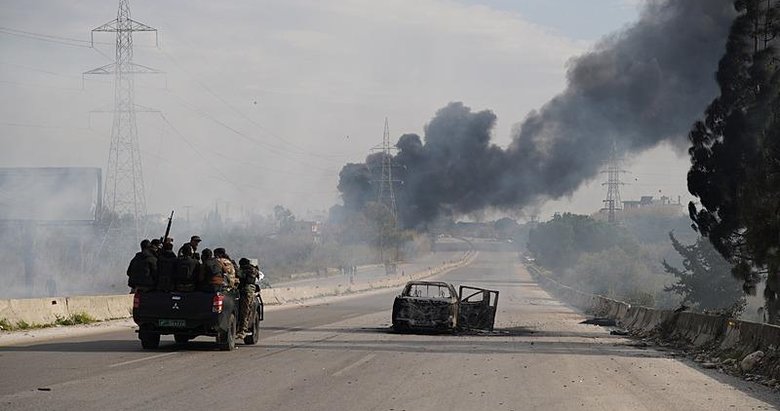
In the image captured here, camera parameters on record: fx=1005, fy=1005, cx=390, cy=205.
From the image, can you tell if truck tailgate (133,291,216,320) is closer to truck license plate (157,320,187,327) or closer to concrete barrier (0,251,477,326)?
truck license plate (157,320,187,327)

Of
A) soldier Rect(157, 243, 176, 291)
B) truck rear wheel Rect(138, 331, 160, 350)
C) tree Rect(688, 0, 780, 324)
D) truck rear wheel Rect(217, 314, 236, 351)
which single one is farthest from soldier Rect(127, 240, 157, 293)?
tree Rect(688, 0, 780, 324)

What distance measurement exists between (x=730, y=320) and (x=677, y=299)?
69213 millimetres

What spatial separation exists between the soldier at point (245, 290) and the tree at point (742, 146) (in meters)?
18.8

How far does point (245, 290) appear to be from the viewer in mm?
20062

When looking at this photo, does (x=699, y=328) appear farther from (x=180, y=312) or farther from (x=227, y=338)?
(x=180, y=312)

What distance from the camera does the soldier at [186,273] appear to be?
18.2 m

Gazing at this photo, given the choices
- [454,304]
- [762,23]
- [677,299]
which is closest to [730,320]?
[454,304]

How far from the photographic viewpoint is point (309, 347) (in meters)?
20.4

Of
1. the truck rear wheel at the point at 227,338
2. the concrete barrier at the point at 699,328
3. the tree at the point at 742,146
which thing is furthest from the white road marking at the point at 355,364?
the tree at the point at 742,146

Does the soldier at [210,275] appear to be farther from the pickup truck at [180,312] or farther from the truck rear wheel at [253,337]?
the truck rear wheel at [253,337]

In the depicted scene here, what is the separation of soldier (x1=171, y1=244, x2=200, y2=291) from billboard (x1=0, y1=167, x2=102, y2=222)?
52061 mm

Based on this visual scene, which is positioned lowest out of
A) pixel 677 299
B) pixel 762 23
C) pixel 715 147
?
pixel 677 299

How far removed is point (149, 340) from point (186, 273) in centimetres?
155

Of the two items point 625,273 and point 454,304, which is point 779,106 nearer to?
point 454,304
